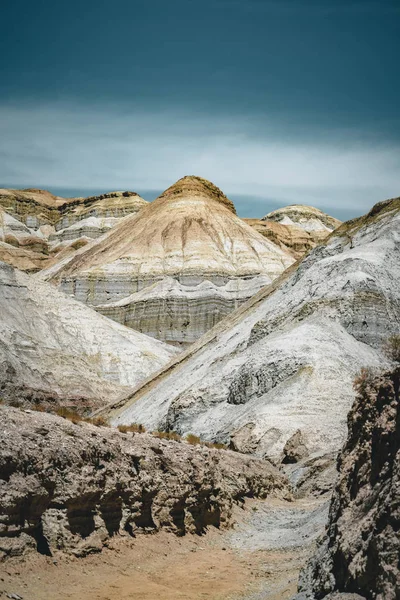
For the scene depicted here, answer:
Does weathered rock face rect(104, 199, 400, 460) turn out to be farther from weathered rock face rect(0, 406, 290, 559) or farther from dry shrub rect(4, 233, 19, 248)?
dry shrub rect(4, 233, 19, 248)

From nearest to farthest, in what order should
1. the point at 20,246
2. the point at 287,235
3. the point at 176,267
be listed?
the point at 176,267
the point at 20,246
the point at 287,235

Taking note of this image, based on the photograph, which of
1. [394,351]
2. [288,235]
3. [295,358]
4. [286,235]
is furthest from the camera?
[288,235]

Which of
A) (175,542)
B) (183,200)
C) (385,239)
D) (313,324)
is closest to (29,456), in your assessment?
(175,542)

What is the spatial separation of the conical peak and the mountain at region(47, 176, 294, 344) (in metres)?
0.18

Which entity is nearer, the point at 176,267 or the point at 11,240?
the point at 176,267

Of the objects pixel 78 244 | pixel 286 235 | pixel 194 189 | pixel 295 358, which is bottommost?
pixel 295 358

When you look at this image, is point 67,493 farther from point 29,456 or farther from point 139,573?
point 139,573

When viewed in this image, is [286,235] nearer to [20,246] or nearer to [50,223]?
[20,246]

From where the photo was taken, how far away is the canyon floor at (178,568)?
1079 cm

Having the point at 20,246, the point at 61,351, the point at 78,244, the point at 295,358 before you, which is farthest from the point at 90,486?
the point at 20,246

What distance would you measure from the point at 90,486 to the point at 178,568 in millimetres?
2230

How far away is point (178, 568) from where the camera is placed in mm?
13125

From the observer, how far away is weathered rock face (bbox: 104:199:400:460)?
28078mm

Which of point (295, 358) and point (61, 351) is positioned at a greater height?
point (295, 358)
